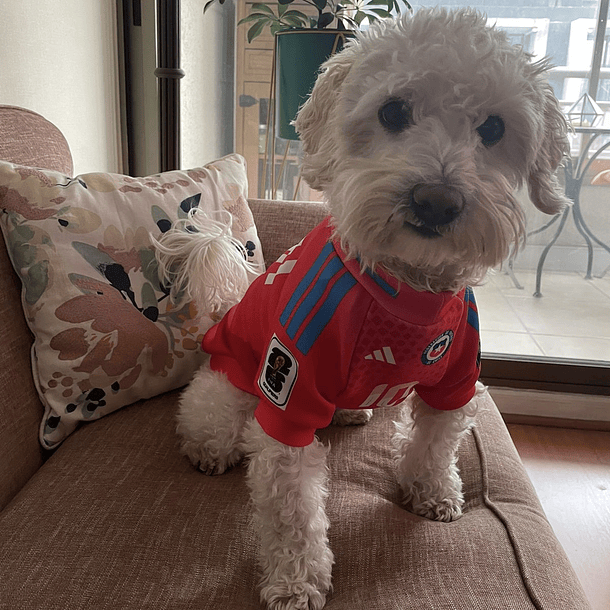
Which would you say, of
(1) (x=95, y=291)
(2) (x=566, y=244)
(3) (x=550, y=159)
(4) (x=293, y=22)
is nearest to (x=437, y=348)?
(3) (x=550, y=159)

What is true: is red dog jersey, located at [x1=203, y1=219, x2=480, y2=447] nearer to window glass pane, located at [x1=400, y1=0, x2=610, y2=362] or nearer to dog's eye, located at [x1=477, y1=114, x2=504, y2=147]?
dog's eye, located at [x1=477, y1=114, x2=504, y2=147]

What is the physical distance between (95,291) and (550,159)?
0.85 metres

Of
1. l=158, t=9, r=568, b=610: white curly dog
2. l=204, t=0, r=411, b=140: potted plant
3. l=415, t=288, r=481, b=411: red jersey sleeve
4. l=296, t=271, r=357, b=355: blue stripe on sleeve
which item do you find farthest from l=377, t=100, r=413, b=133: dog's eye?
l=204, t=0, r=411, b=140: potted plant

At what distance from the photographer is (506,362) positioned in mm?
2123

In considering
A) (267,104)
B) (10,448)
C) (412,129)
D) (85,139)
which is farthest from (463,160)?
(267,104)

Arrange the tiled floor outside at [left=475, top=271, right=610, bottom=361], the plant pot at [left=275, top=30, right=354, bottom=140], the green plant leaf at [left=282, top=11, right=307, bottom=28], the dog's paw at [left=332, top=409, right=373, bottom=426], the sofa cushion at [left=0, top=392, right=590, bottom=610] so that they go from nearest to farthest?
the sofa cushion at [left=0, top=392, right=590, bottom=610], the dog's paw at [left=332, top=409, right=373, bottom=426], the plant pot at [left=275, top=30, right=354, bottom=140], the green plant leaf at [left=282, top=11, right=307, bottom=28], the tiled floor outside at [left=475, top=271, right=610, bottom=361]

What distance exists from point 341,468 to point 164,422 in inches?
15.0

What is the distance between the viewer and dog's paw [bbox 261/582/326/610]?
34.0 inches

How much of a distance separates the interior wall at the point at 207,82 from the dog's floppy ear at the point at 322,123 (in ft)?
4.19

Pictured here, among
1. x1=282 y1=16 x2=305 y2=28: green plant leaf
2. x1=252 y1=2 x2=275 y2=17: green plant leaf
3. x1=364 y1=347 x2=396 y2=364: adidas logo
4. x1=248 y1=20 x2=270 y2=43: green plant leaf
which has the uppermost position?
x1=252 y1=2 x2=275 y2=17: green plant leaf

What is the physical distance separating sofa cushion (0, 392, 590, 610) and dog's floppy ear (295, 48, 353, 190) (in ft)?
1.93

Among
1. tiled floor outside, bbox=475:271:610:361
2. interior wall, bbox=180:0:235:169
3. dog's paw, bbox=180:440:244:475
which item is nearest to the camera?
dog's paw, bbox=180:440:244:475

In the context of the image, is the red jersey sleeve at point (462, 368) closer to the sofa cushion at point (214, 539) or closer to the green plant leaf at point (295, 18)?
the sofa cushion at point (214, 539)

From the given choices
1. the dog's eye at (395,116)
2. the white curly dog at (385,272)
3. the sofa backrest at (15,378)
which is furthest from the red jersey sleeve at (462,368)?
the sofa backrest at (15,378)
